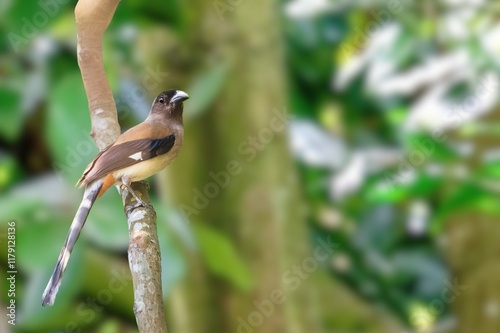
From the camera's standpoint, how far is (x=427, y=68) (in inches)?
121

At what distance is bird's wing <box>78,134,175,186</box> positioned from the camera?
0.46 meters

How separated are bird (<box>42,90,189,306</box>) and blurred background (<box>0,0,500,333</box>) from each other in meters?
0.48

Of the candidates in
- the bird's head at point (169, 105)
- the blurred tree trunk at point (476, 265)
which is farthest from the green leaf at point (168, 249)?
the blurred tree trunk at point (476, 265)

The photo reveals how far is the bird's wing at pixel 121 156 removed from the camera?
0.46m

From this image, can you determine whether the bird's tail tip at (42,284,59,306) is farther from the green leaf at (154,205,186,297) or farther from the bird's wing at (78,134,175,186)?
Answer: the green leaf at (154,205,186,297)

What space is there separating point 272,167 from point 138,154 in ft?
5.75

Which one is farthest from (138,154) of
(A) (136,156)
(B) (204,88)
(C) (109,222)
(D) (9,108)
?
(D) (9,108)

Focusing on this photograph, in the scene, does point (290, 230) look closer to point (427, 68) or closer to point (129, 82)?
point (129, 82)

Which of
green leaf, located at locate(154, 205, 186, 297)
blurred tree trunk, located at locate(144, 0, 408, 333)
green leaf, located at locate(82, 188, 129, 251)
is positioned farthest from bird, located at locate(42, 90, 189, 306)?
blurred tree trunk, located at locate(144, 0, 408, 333)

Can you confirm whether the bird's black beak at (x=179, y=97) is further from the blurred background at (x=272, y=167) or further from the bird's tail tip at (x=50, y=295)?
the blurred background at (x=272, y=167)

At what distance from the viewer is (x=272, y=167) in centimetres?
222

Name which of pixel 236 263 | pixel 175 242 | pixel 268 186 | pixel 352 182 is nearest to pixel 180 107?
pixel 175 242

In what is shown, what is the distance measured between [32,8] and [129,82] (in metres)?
0.65

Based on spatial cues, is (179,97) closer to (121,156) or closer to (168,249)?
(121,156)
